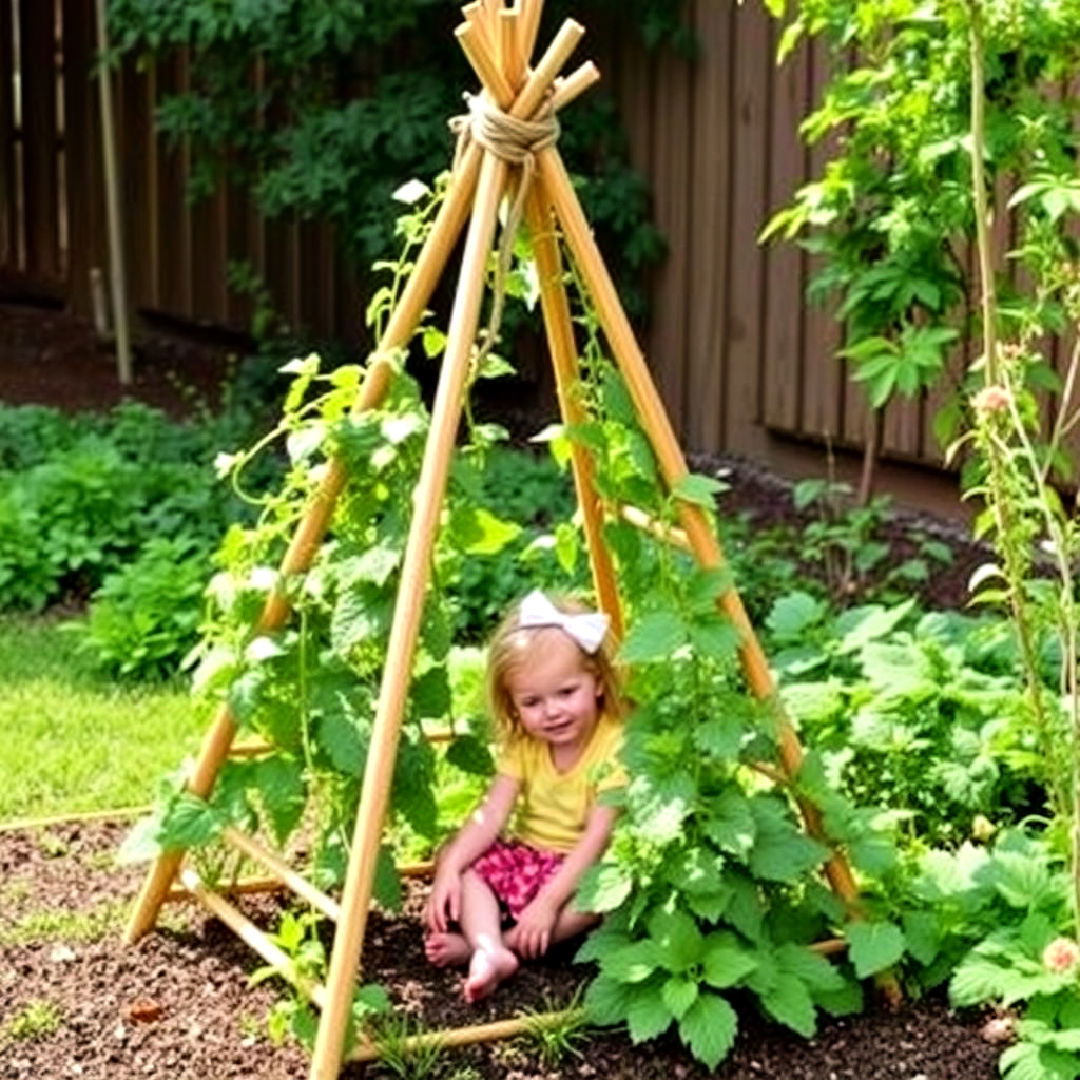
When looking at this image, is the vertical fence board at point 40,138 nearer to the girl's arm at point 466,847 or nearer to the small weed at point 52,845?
the small weed at point 52,845

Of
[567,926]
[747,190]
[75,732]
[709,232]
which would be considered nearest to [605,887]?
[567,926]

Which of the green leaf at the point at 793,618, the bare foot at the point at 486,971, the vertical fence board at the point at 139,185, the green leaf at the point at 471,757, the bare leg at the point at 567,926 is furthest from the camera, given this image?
the vertical fence board at the point at 139,185

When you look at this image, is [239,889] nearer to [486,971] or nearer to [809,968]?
[486,971]

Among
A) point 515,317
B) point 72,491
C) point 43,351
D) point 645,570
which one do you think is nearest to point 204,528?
point 72,491

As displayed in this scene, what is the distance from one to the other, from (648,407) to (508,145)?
492 mm

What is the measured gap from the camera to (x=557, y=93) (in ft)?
14.4

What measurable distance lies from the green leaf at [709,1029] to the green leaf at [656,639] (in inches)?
22.3

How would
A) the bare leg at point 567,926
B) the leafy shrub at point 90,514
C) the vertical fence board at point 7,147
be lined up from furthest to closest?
the vertical fence board at point 7,147, the leafy shrub at point 90,514, the bare leg at point 567,926

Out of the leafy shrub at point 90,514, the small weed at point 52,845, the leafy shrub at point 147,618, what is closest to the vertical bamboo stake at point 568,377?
the small weed at point 52,845

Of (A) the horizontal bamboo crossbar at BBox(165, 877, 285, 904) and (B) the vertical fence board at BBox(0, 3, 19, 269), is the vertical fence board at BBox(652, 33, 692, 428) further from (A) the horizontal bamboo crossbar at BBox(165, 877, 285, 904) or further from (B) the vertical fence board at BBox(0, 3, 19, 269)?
(B) the vertical fence board at BBox(0, 3, 19, 269)

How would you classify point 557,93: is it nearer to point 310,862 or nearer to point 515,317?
point 310,862

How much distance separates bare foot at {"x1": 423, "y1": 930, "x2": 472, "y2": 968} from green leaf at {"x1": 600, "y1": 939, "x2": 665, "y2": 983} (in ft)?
1.29

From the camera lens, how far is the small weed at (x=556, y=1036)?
4297 mm

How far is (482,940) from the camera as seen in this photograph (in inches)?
181
